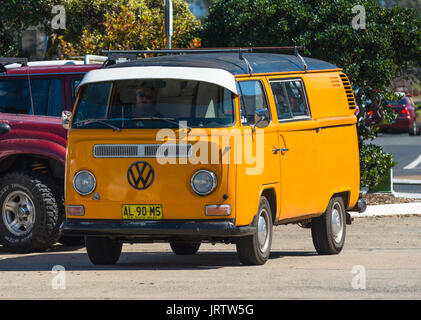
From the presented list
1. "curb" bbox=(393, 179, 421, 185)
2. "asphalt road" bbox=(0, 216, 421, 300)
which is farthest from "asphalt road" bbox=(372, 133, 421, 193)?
"asphalt road" bbox=(0, 216, 421, 300)

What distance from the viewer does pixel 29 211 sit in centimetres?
1333

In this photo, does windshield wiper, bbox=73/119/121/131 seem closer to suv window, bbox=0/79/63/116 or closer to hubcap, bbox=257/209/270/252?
hubcap, bbox=257/209/270/252

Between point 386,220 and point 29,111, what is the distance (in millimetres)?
6533

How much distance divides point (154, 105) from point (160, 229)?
1.31m

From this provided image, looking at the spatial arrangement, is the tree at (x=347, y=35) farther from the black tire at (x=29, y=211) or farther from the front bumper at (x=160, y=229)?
the front bumper at (x=160, y=229)

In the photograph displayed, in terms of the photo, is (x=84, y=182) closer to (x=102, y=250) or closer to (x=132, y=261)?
(x=102, y=250)

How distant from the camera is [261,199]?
1127 cm

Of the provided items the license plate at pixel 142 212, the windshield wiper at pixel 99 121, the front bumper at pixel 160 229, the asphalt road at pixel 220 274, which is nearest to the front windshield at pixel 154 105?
the windshield wiper at pixel 99 121

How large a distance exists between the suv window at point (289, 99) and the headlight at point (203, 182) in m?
1.52

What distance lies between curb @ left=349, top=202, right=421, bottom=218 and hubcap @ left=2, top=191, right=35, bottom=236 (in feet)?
21.8

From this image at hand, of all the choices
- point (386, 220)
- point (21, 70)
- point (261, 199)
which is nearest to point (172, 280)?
point (261, 199)

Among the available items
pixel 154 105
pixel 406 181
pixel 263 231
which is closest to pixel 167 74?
pixel 154 105

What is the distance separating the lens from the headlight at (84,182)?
1114 centimetres
